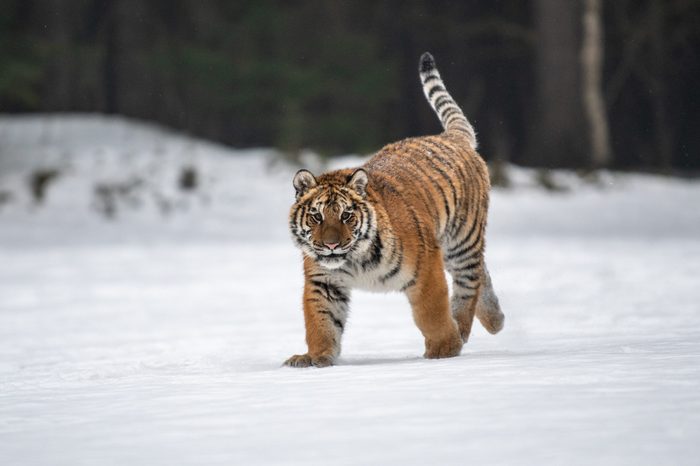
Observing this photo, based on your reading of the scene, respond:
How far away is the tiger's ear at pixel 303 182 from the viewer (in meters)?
5.12

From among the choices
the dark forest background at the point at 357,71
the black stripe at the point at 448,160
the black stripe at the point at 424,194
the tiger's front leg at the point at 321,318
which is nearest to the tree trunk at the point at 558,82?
the dark forest background at the point at 357,71

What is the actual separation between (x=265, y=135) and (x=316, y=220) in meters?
21.8

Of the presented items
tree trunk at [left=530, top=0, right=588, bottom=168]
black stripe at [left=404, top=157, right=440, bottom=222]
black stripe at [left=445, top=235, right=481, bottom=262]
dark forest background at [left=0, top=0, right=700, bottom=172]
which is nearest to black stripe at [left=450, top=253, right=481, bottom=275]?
black stripe at [left=445, top=235, right=481, bottom=262]

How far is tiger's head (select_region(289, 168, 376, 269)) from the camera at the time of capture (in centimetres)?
502

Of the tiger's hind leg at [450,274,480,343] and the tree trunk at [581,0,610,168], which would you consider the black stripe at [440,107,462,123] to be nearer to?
the tiger's hind leg at [450,274,480,343]

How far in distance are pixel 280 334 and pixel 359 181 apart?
2438 mm

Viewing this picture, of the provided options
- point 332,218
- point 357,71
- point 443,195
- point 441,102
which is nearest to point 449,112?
point 441,102

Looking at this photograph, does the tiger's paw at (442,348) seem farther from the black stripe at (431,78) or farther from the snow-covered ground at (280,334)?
the black stripe at (431,78)

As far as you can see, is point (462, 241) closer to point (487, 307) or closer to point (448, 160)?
point (448, 160)

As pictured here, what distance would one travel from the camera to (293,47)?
26641 mm

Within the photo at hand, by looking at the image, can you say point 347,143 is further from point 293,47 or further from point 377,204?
point 377,204

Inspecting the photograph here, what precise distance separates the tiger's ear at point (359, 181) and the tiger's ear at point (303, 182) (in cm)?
17

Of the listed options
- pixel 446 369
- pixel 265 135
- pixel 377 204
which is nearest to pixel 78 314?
pixel 377 204

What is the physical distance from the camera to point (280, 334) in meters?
7.40
